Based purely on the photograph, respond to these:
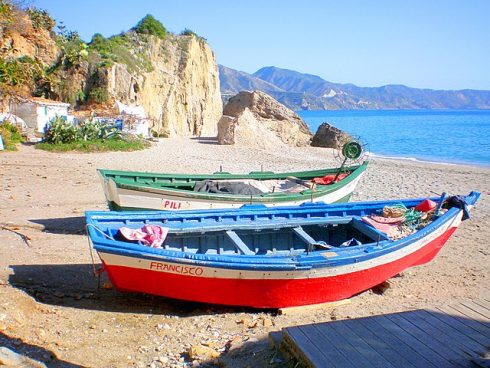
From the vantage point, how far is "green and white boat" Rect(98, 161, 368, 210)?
31.4 feet

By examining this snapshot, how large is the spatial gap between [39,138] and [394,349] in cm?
2398

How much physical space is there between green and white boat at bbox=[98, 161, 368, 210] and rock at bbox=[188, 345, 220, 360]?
172 inches

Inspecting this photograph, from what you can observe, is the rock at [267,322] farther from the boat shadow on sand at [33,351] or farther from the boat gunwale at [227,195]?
the boat gunwale at [227,195]

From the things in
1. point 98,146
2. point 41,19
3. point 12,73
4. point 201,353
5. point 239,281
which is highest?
point 41,19

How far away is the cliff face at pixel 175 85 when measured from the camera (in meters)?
31.9

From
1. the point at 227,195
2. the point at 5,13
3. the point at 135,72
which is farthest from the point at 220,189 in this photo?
the point at 135,72

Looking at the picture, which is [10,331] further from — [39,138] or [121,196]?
[39,138]

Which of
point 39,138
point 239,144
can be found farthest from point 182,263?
point 239,144

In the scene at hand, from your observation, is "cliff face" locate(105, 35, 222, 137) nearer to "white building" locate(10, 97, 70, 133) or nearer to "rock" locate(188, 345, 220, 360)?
"white building" locate(10, 97, 70, 133)

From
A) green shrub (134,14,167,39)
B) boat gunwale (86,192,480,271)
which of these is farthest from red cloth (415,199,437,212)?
green shrub (134,14,167,39)

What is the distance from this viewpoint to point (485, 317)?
5.24 meters

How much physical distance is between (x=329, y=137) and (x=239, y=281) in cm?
2730

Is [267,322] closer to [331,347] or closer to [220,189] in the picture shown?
[331,347]

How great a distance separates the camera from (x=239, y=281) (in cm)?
657
